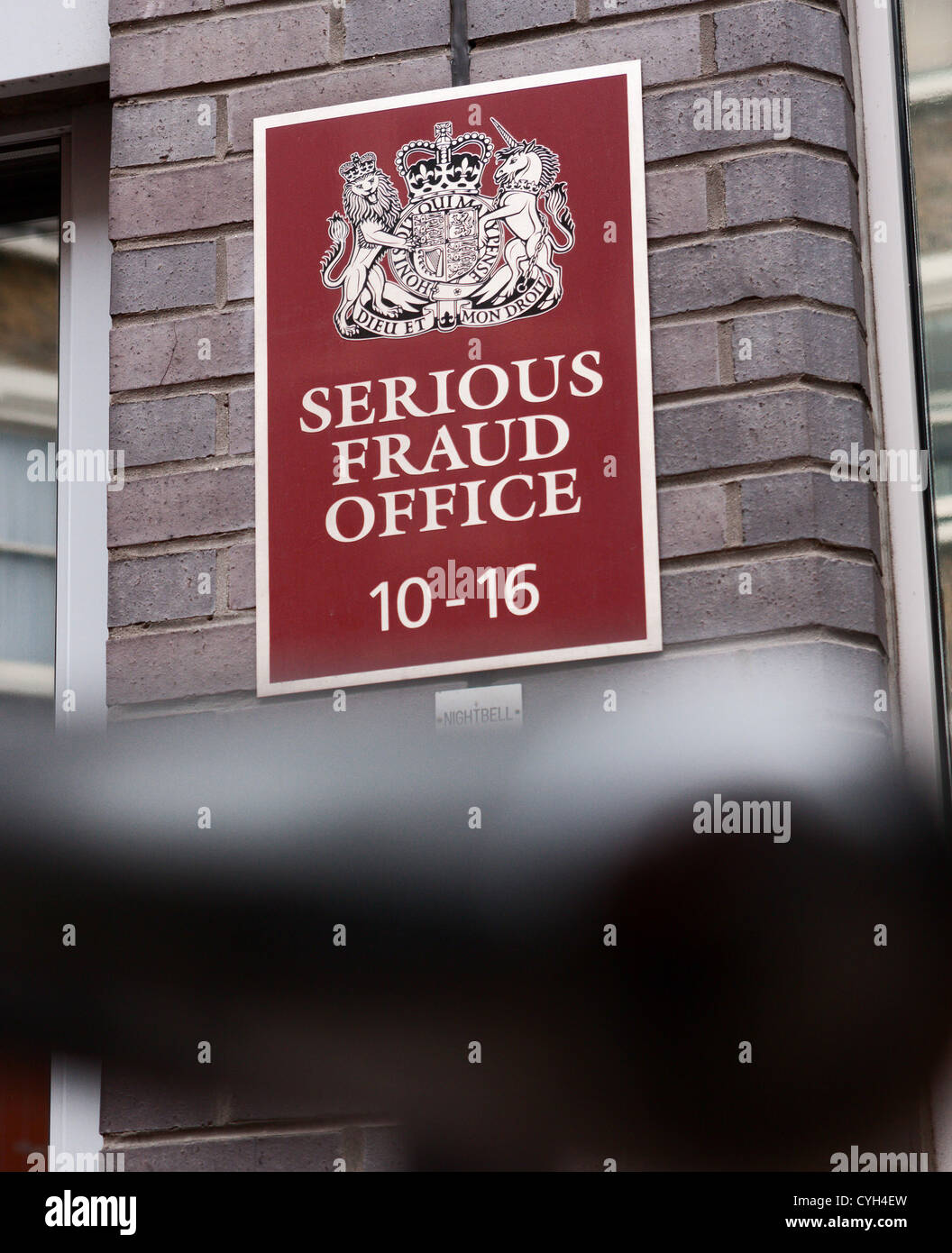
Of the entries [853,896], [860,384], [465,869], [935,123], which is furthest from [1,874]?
[935,123]

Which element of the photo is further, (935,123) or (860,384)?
(935,123)

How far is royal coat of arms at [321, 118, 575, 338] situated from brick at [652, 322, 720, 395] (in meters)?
0.14

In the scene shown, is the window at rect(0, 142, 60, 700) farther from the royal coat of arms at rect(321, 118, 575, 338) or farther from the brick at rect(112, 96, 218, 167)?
the royal coat of arms at rect(321, 118, 575, 338)

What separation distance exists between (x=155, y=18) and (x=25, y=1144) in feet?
4.78

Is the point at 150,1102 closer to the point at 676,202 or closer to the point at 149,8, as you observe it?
the point at 676,202

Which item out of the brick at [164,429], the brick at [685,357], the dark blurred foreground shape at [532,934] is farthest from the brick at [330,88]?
the dark blurred foreground shape at [532,934]

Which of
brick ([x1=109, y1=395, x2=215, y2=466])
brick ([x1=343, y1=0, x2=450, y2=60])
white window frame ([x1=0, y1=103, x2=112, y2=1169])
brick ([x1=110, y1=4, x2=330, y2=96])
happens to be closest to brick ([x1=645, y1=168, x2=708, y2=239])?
brick ([x1=343, y1=0, x2=450, y2=60])

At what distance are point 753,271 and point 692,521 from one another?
1.01ft

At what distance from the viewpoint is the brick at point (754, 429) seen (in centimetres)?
234

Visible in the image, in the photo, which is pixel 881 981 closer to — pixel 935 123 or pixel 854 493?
pixel 854 493

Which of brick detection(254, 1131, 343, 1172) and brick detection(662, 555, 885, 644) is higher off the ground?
brick detection(662, 555, 885, 644)

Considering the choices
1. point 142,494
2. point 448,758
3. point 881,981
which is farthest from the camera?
point 142,494

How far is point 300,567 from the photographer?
2451mm

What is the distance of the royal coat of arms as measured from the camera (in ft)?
8.07
